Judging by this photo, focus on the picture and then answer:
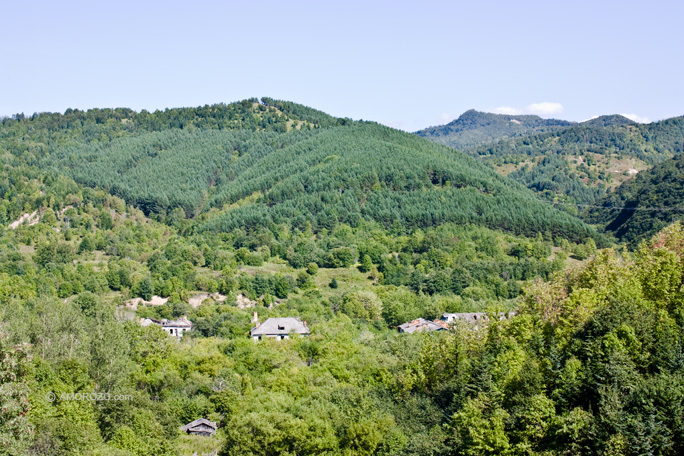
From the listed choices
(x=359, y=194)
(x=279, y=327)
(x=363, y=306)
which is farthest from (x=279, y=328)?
(x=359, y=194)

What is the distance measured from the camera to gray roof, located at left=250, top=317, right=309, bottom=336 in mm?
80375

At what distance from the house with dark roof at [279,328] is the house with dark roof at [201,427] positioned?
2885 centimetres

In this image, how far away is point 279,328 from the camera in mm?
81438

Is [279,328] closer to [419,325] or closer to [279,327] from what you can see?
[279,327]

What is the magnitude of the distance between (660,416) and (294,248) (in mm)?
106065

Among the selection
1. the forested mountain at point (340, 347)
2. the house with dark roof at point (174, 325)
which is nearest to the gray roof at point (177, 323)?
the house with dark roof at point (174, 325)

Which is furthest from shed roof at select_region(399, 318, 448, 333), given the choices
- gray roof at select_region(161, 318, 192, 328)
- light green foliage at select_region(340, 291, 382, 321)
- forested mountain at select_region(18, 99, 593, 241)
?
forested mountain at select_region(18, 99, 593, 241)

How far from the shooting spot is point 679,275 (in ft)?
140

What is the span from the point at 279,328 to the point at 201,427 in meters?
32.7

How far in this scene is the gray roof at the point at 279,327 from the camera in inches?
3164

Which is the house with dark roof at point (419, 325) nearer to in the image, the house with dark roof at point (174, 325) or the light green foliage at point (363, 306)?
the light green foliage at point (363, 306)

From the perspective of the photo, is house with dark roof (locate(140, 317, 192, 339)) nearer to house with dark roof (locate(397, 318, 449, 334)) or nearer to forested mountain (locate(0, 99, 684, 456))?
forested mountain (locate(0, 99, 684, 456))

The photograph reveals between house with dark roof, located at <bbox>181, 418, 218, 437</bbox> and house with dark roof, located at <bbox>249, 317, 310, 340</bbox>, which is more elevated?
house with dark roof, located at <bbox>249, 317, 310, 340</bbox>

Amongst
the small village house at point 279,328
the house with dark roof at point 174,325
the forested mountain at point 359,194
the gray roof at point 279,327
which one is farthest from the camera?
the forested mountain at point 359,194
